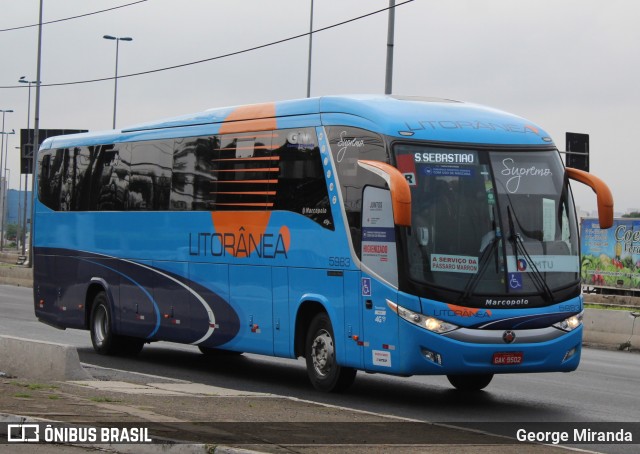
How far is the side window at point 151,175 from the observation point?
18.6 m

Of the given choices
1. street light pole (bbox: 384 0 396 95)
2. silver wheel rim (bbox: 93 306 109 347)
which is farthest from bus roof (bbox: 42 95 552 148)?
street light pole (bbox: 384 0 396 95)

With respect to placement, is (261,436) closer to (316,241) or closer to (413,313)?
(413,313)

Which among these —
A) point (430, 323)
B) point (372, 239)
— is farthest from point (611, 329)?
point (430, 323)

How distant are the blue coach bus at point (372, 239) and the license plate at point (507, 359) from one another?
2 centimetres

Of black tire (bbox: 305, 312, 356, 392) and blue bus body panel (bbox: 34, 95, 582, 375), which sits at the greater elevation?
blue bus body panel (bbox: 34, 95, 582, 375)

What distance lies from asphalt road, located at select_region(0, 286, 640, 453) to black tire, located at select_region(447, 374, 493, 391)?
137mm

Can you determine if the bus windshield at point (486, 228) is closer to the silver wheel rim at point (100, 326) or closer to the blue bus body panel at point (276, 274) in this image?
the blue bus body panel at point (276, 274)

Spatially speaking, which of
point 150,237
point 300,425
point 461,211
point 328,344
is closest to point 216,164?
point 150,237

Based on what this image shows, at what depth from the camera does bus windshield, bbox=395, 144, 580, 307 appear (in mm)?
13477

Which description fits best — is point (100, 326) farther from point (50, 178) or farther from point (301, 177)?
point (301, 177)

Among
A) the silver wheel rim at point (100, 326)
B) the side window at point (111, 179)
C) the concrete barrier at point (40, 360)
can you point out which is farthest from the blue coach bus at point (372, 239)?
the concrete barrier at point (40, 360)

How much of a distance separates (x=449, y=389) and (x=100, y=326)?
696 cm

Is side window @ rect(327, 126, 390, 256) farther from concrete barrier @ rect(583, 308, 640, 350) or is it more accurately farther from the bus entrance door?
concrete barrier @ rect(583, 308, 640, 350)

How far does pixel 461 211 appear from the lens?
13.6 m
